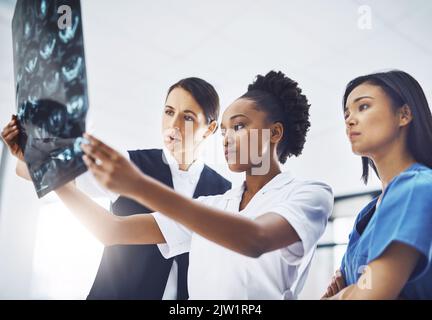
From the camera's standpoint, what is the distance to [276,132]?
105cm

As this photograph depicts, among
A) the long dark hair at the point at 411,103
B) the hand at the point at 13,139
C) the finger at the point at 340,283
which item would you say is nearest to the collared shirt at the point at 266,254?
the finger at the point at 340,283

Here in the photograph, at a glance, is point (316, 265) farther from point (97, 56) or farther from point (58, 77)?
point (97, 56)

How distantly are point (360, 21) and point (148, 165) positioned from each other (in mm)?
740

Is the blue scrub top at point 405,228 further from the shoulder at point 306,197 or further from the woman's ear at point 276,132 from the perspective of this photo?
the woman's ear at point 276,132

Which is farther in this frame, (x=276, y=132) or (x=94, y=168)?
(x=276, y=132)

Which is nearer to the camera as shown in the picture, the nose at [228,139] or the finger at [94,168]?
the finger at [94,168]

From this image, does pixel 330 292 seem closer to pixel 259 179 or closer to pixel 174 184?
pixel 259 179

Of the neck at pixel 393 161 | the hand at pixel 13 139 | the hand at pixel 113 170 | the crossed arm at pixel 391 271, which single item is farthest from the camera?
the hand at pixel 13 139

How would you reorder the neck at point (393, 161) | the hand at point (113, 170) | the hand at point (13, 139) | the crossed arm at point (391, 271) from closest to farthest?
1. the hand at point (113, 170)
2. the crossed arm at point (391, 271)
3. the neck at point (393, 161)
4. the hand at point (13, 139)

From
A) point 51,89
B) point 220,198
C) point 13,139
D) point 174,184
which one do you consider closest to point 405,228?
point 220,198

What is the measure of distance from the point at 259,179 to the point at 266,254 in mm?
206

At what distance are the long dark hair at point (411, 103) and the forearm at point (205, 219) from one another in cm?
42

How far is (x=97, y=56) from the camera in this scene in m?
1.22

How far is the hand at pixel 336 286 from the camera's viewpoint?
985 mm
